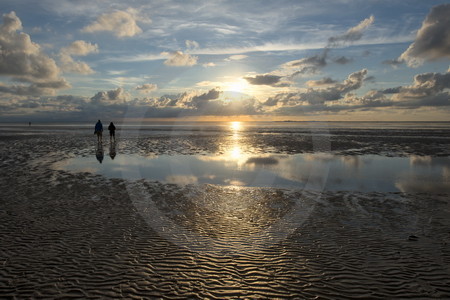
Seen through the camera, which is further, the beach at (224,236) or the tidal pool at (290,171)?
the tidal pool at (290,171)

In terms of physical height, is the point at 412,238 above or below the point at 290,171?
below

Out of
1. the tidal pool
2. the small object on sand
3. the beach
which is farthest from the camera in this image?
the tidal pool

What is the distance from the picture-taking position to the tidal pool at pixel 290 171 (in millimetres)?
16250

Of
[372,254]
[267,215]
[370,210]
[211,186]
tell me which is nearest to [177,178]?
[211,186]

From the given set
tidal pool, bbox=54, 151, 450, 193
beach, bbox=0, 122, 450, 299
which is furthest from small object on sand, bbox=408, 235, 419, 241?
tidal pool, bbox=54, 151, 450, 193

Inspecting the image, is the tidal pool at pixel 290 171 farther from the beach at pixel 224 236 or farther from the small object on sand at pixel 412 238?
the small object on sand at pixel 412 238

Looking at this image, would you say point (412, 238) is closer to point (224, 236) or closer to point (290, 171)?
point (224, 236)

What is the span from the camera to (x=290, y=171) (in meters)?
20.0

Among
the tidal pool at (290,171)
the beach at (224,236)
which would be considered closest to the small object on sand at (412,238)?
the beach at (224,236)

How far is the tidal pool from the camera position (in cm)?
1625

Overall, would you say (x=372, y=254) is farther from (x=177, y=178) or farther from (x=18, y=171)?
(x=18, y=171)

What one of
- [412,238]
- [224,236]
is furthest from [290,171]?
[224,236]

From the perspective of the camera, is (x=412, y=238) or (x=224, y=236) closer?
(x=412, y=238)

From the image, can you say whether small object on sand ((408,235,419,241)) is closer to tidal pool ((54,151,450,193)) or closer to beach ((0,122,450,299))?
beach ((0,122,450,299))
